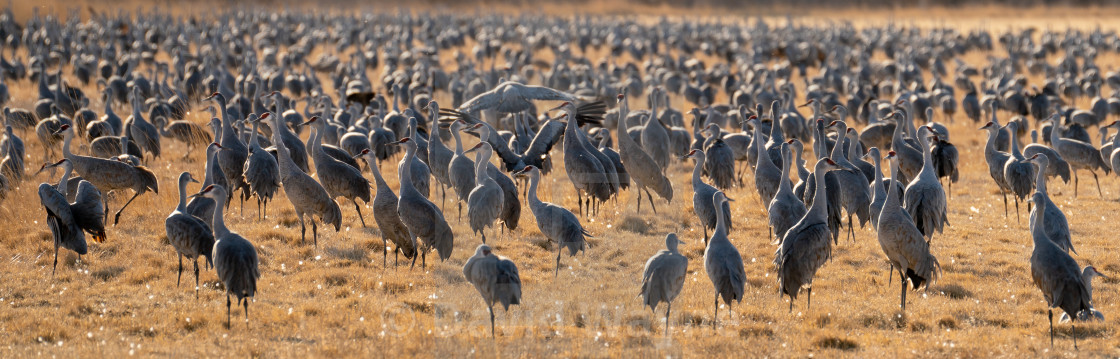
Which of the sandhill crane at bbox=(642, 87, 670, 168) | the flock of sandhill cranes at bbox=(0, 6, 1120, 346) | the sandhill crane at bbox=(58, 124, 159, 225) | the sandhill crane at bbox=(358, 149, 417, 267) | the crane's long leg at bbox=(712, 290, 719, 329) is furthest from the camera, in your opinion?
the sandhill crane at bbox=(642, 87, 670, 168)

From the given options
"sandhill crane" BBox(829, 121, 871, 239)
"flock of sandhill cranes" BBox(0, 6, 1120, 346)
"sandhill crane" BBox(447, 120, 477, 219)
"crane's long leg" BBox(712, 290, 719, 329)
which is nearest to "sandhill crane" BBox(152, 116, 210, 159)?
"flock of sandhill cranes" BBox(0, 6, 1120, 346)

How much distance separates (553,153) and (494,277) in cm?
886

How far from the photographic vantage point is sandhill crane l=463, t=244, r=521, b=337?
6672 millimetres

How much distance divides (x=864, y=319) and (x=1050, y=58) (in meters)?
30.0

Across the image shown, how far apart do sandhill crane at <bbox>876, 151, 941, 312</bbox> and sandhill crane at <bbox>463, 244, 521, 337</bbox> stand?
2.87 metres

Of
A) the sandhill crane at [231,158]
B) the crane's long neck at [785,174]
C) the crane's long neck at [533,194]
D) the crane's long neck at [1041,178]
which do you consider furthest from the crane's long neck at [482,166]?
the crane's long neck at [1041,178]

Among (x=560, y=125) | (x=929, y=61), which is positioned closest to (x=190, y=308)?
(x=560, y=125)

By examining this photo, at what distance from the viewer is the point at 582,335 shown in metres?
7.05

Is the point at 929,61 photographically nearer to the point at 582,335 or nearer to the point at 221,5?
the point at 582,335

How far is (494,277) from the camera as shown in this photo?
668cm

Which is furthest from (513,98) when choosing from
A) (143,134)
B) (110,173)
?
(143,134)

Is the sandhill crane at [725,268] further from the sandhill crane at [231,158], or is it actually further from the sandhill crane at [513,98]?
the sandhill crane at [231,158]

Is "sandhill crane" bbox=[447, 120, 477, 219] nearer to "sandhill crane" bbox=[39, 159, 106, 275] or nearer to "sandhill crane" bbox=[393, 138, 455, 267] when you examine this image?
"sandhill crane" bbox=[393, 138, 455, 267]

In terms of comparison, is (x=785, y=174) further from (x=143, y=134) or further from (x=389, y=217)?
(x=143, y=134)
